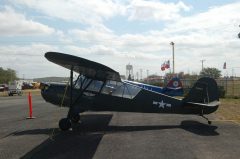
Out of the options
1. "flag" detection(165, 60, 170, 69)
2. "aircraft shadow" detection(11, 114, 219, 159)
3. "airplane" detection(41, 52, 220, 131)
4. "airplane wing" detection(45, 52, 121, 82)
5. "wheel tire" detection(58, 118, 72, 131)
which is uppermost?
"flag" detection(165, 60, 170, 69)

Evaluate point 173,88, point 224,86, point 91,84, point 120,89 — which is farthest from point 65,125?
point 224,86

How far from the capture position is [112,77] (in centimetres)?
1270

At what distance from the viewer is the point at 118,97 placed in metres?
12.9

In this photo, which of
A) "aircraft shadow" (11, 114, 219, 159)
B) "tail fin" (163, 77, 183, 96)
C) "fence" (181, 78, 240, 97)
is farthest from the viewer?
"fence" (181, 78, 240, 97)

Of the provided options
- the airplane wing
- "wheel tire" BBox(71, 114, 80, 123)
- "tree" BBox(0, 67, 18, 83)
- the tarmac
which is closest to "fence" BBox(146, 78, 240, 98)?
the tarmac

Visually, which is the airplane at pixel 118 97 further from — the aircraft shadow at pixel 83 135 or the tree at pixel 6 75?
the tree at pixel 6 75

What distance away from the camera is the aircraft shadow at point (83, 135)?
844cm

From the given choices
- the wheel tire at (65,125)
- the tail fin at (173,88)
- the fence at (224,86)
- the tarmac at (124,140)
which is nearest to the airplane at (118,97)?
the wheel tire at (65,125)

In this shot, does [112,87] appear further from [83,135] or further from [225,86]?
[225,86]

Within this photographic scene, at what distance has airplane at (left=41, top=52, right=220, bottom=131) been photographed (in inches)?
497

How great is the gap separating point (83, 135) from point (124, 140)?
1676 millimetres

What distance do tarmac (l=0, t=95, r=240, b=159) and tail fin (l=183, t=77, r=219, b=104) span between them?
950 millimetres

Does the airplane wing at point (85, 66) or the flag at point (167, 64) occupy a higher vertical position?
the flag at point (167, 64)

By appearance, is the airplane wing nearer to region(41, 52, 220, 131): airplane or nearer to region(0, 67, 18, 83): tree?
region(41, 52, 220, 131): airplane
